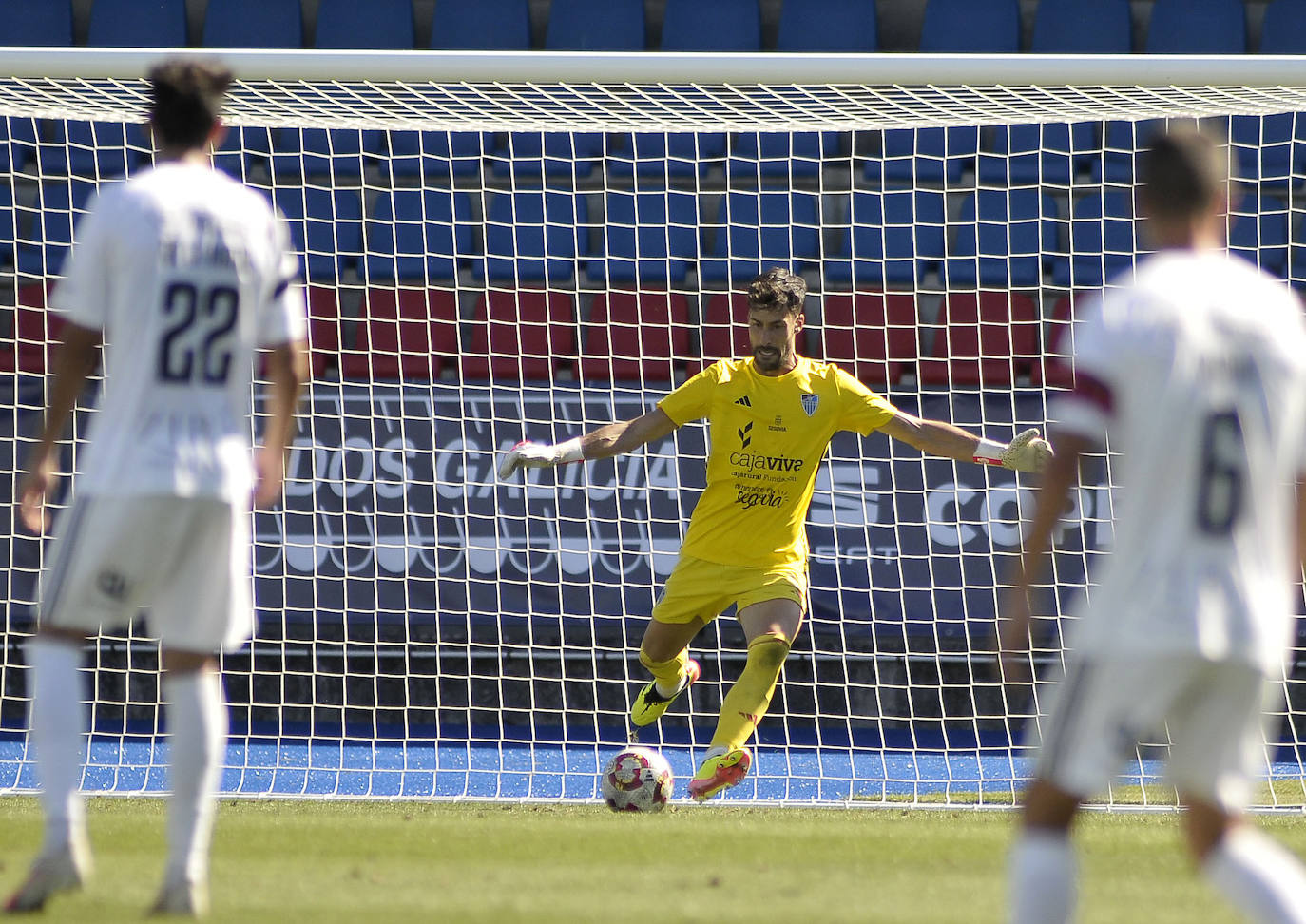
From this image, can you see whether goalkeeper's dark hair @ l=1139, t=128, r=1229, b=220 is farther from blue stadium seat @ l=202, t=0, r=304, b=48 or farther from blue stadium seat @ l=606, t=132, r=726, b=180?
blue stadium seat @ l=202, t=0, r=304, b=48

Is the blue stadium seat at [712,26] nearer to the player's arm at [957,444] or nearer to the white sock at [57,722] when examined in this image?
the player's arm at [957,444]

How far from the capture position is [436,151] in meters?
10.6

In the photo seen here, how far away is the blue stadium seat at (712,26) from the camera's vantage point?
11531 millimetres

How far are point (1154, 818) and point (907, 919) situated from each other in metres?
2.74

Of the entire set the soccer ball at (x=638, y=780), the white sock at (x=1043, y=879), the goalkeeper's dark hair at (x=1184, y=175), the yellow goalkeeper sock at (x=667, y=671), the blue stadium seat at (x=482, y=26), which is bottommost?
the soccer ball at (x=638, y=780)

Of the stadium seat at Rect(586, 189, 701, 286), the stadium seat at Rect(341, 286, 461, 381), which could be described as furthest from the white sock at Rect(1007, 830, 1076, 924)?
the stadium seat at Rect(586, 189, 701, 286)

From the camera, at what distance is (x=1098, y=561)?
8.27 meters

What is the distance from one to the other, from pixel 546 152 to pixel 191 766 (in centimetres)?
790

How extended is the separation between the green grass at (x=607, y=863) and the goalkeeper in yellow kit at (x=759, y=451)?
786 mm

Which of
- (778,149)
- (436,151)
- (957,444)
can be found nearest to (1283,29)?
(778,149)

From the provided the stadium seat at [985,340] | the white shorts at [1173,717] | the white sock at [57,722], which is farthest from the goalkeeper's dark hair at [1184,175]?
the stadium seat at [985,340]

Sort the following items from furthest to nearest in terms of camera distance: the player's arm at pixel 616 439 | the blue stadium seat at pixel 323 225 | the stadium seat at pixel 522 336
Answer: the blue stadium seat at pixel 323 225 < the stadium seat at pixel 522 336 < the player's arm at pixel 616 439

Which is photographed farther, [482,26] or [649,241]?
[482,26]

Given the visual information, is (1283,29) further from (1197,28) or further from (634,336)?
(634,336)
